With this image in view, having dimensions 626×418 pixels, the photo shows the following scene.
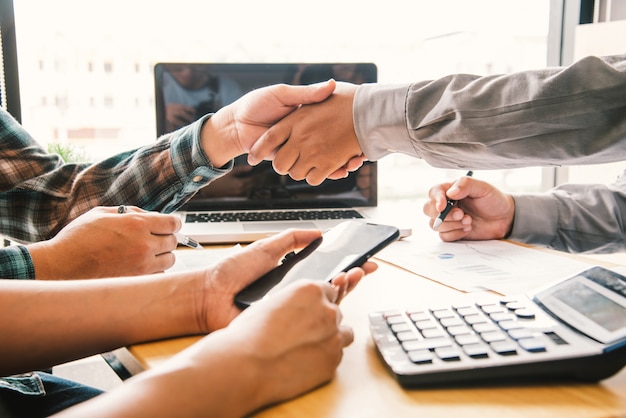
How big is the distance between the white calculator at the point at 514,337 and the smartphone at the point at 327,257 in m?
0.08

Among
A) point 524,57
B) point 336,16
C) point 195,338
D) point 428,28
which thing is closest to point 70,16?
point 336,16

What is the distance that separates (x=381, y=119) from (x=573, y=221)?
527 mm

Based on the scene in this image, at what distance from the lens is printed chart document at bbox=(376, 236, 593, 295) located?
0.78m

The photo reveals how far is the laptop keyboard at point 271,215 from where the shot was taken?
136 centimetres

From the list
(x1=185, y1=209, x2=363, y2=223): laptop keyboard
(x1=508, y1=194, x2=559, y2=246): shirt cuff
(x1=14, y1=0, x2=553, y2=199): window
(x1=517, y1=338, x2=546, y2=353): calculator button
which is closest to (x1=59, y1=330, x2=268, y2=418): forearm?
(x1=517, y1=338, x2=546, y2=353): calculator button

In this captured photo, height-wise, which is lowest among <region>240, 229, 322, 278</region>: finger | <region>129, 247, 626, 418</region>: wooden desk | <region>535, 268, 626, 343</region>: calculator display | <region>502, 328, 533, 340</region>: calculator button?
<region>129, 247, 626, 418</region>: wooden desk

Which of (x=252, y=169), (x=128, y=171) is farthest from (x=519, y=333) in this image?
(x=252, y=169)

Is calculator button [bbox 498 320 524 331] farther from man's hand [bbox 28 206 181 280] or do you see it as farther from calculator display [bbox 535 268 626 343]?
man's hand [bbox 28 206 181 280]

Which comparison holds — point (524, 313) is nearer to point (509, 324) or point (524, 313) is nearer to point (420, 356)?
point (509, 324)

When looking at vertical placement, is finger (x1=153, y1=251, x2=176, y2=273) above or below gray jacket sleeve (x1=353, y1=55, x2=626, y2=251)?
below

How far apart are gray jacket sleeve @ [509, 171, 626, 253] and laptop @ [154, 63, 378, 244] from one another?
46cm

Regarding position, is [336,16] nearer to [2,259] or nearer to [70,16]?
[70,16]

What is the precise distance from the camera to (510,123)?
0.73 m

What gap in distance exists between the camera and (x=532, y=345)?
46cm
